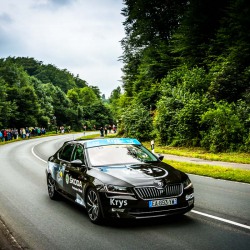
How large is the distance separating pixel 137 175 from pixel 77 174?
1.57 m

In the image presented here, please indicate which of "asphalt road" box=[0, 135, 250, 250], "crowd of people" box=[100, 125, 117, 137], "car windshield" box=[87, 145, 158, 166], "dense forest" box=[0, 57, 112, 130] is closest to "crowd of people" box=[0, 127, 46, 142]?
"dense forest" box=[0, 57, 112, 130]

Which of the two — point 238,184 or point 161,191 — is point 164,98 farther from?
point 161,191

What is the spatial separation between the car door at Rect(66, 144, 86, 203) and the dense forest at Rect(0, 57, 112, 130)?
52.4m

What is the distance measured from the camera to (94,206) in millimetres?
6363

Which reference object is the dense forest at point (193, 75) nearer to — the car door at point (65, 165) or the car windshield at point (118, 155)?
the car windshield at point (118, 155)

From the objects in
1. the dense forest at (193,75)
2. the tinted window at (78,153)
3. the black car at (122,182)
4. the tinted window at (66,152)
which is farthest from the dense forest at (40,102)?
the black car at (122,182)

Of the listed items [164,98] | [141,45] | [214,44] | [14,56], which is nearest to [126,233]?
[164,98]

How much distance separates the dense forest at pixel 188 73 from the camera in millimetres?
22406

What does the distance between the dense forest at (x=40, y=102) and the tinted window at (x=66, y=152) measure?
51309 millimetres

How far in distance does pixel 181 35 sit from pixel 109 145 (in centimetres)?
2837

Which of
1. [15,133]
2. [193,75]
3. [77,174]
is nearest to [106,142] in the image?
[77,174]

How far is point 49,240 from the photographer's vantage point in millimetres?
5566

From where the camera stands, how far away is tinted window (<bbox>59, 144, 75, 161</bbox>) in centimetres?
819

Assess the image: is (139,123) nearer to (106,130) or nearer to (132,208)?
(106,130)
